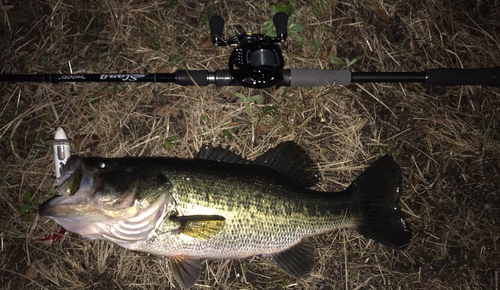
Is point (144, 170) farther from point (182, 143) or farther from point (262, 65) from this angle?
point (262, 65)

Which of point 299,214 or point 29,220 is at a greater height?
point 29,220

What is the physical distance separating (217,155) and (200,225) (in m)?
0.64

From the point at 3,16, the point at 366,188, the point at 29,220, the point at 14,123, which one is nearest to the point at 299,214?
the point at 366,188

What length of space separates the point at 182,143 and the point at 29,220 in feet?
5.75

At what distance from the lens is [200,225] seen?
7.66 ft

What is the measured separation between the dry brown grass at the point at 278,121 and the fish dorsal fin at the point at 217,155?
1.51ft

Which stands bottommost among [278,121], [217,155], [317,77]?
[278,121]

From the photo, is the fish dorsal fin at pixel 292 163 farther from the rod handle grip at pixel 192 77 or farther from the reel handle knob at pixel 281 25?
the reel handle knob at pixel 281 25

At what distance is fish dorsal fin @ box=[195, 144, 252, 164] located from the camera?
2.65 meters

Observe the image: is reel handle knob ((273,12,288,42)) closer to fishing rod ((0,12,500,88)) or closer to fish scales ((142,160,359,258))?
fishing rod ((0,12,500,88))

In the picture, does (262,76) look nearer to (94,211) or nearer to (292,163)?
(292,163)

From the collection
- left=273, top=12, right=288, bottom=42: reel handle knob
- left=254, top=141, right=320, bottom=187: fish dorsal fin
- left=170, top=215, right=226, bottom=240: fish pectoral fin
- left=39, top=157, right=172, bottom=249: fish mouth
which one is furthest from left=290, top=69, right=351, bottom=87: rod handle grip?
left=39, top=157, right=172, bottom=249: fish mouth

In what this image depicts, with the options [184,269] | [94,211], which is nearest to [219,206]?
[184,269]

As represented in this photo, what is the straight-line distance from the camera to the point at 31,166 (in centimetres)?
312
